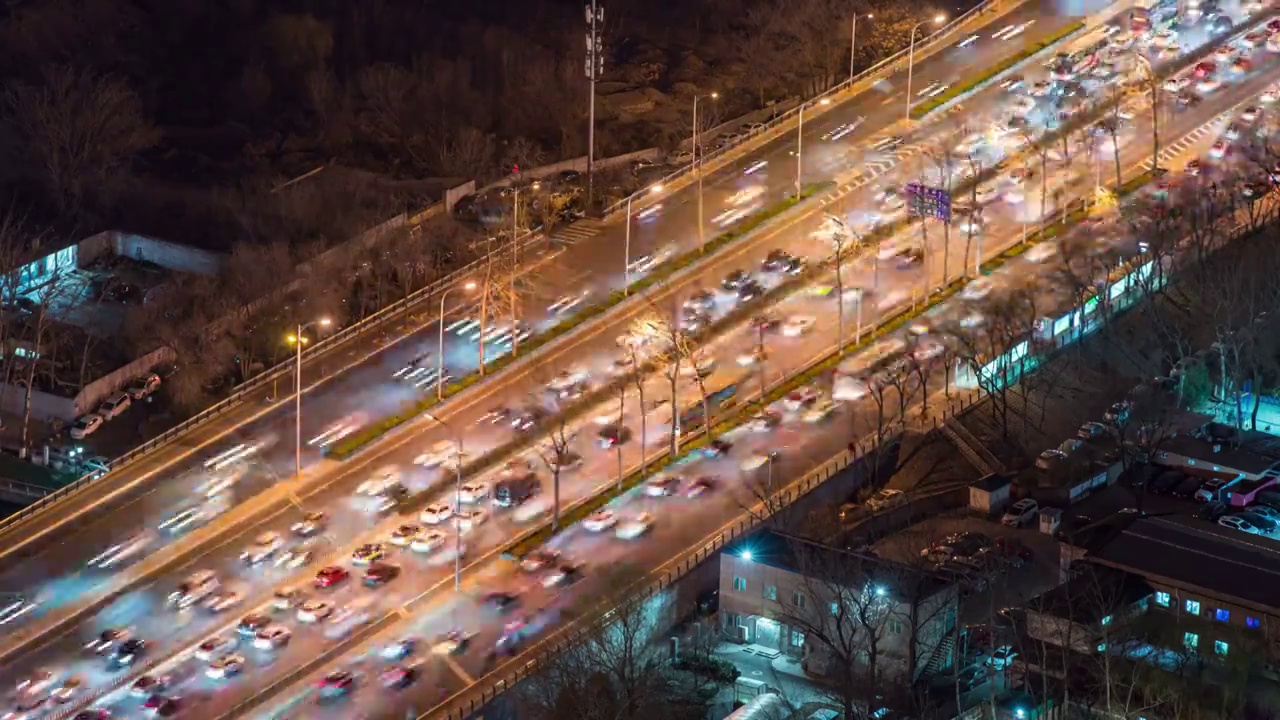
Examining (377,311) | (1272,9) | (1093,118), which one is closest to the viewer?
(377,311)

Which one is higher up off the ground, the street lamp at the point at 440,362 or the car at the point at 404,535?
the street lamp at the point at 440,362

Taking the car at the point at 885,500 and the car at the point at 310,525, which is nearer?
the car at the point at 310,525

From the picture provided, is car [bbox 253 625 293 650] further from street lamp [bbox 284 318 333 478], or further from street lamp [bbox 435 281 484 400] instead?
street lamp [bbox 435 281 484 400]

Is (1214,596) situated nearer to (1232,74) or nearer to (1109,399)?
(1109,399)

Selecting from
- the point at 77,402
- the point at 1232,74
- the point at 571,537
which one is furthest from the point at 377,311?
the point at 1232,74

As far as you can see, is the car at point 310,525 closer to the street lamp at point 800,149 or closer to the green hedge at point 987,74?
the street lamp at point 800,149

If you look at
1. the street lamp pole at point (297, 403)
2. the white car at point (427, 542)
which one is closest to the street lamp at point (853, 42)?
the street lamp pole at point (297, 403)

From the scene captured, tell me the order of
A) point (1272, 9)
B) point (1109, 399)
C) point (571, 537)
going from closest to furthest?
point (571, 537), point (1109, 399), point (1272, 9)
